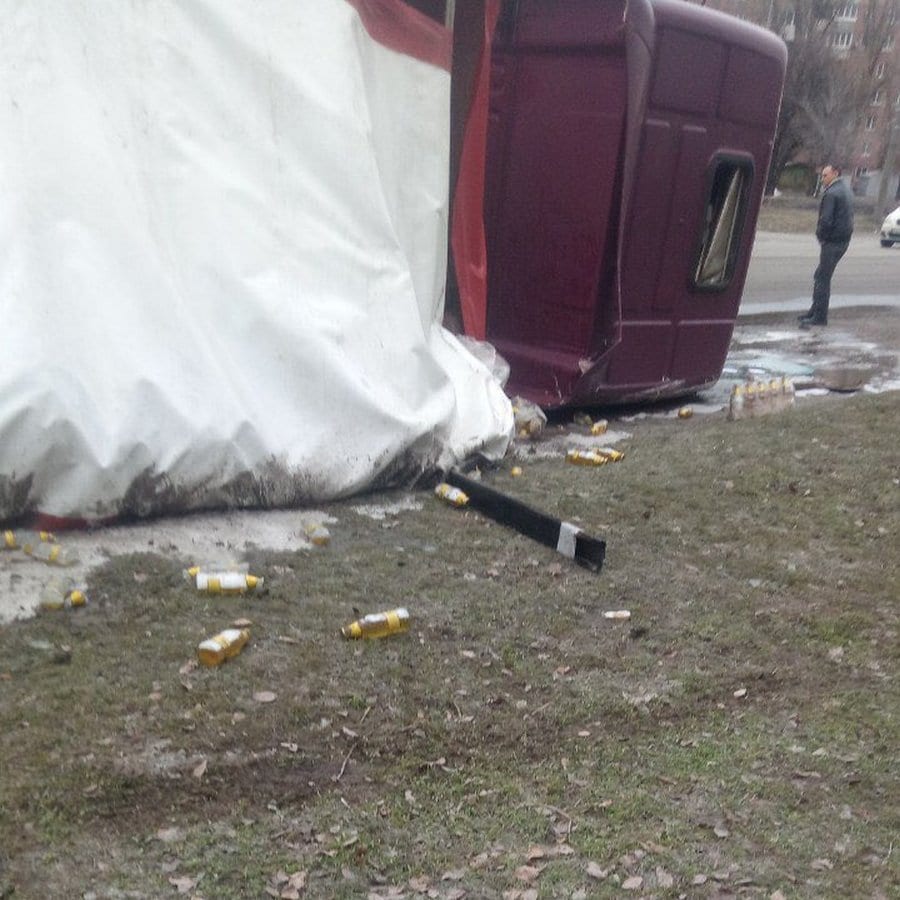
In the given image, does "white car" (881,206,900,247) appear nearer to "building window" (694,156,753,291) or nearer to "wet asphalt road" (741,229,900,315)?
"wet asphalt road" (741,229,900,315)

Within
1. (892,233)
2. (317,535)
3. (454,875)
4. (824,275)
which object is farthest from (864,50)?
(454,875)

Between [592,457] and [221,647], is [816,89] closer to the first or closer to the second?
[592,457]

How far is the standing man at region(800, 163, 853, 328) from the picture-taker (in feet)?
45.5

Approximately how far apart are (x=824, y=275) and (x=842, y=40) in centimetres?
5360

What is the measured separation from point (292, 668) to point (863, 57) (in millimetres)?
61982

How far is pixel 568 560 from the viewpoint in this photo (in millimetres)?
5102

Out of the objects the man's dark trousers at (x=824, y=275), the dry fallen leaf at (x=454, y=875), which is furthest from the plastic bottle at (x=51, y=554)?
the man's dark trousers at (x=824, y=275)

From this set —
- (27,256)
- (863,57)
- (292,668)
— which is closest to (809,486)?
(292,668)

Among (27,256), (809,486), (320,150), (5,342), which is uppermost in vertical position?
(320,150)

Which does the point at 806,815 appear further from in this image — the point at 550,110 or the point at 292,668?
the point at 550,110

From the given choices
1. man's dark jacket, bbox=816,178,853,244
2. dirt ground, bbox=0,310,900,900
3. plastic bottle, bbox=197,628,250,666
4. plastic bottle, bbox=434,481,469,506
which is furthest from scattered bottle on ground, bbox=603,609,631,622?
man's dark jacket, bbox=816,178,853,244

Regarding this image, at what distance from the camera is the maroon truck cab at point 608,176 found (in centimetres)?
764

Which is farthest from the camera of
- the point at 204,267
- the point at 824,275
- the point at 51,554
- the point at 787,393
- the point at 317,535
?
the point at 824,275

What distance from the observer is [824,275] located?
14055 millimetres
